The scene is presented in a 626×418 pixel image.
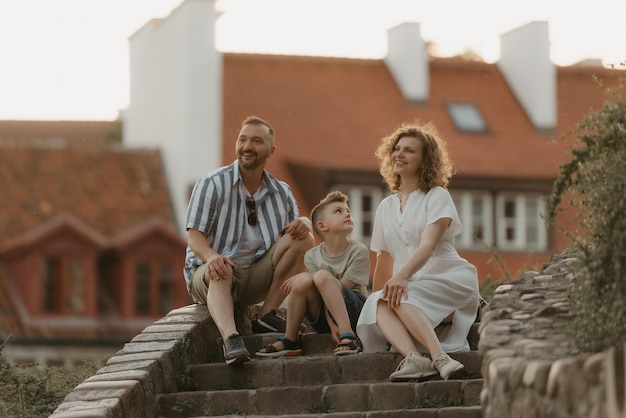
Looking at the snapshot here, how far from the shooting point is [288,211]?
13.1 metres

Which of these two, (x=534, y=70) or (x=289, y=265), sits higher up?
(x=534, y=70)

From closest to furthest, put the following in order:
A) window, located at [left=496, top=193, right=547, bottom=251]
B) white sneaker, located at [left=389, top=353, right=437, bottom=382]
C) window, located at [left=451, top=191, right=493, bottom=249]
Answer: white sneaker, located at [left=389, top=353, right=437, bottom=382] → window, located at [left=451, top=191, right=493, bottom=249] → window, located at [left=496, top=193, right=547, bottom=251]

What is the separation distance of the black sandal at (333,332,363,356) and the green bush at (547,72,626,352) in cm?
195

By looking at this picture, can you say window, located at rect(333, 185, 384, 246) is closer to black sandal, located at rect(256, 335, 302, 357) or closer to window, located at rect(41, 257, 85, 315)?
window, located at rect(41, 257, 85, 315)

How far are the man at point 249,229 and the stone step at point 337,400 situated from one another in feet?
3.35

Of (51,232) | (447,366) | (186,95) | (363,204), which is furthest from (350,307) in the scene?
(186,95)

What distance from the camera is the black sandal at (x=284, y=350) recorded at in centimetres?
1210

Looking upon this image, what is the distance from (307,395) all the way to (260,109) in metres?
33.3

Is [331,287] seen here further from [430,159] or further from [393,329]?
[430,159]

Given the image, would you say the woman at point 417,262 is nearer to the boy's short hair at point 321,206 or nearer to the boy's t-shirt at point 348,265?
the boy's t-shirt at point 348,265

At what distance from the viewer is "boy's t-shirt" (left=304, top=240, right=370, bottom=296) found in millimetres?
12516

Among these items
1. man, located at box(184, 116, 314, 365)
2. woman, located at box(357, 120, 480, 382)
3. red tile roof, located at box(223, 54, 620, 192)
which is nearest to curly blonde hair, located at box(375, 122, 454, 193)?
woman, located at box(357, 120, 480, 382)

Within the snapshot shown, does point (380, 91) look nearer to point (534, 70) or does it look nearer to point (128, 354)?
point (534, 70)

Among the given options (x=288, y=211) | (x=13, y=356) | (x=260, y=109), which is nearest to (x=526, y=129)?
(x=260, y=109)
